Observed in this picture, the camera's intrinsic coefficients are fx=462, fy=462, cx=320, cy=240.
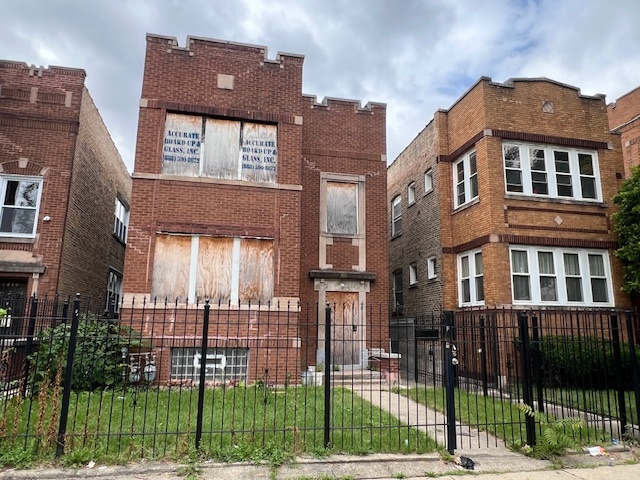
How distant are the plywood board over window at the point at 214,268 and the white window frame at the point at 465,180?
802 cm

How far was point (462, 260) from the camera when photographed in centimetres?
1551

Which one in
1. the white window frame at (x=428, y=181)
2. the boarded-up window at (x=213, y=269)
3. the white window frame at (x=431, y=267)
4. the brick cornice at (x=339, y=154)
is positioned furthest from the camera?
the white window frame at (x=428, y=181)

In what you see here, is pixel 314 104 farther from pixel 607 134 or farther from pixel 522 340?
pixel 522 340

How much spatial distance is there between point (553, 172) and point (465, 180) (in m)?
2.67

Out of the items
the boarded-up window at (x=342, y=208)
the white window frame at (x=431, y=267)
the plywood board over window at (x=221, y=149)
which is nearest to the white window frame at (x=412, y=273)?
the white window frame at (x=431, y=267)

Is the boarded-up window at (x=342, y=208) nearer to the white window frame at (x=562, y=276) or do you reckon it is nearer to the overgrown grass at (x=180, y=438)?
the white window frame at (x=562, y=276)

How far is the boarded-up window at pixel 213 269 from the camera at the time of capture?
1180 centimetres

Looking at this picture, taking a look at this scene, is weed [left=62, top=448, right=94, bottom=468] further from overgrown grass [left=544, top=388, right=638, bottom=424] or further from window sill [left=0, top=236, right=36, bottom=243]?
window sill [left=0, top=236, right=36, bottom=243]

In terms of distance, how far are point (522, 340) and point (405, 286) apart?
39.5ft

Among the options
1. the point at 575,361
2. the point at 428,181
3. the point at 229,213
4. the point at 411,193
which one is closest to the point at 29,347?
the point at 229,213

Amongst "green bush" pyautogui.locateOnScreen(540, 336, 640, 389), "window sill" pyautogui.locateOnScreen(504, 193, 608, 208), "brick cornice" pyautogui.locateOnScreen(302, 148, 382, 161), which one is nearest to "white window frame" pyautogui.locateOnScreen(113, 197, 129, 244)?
"brick cornice" pyautogui.locateOnScreen(302, 148, 382, 161)

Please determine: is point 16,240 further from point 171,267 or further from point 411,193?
point 411,193

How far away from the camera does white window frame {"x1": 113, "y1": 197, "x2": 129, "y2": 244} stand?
19.1 metres

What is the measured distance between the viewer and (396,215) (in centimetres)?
2094
